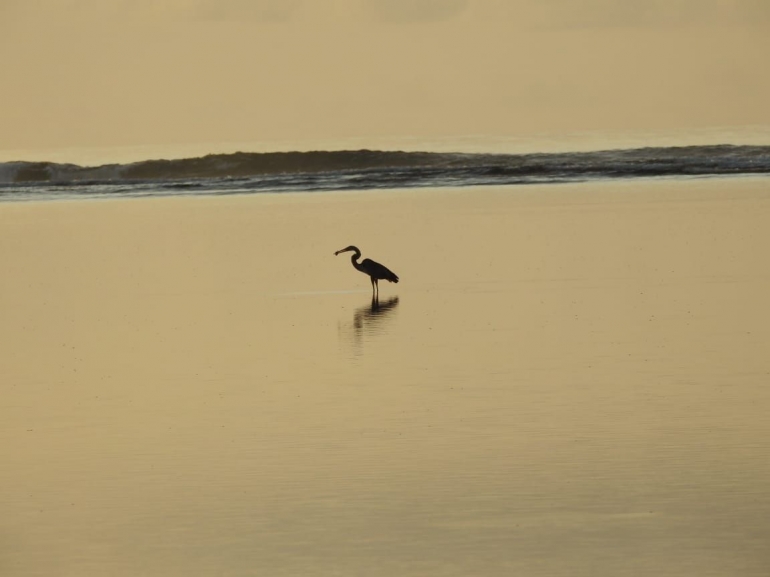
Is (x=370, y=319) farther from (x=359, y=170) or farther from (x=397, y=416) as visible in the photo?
(x=359, y=170)

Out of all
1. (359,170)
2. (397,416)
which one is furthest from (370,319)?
(359,170)

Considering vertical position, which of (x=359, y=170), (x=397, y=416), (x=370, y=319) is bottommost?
(x=359, y=170)

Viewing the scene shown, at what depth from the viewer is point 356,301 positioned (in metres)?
18.6

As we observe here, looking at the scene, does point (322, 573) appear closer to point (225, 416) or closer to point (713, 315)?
point (225, 416)

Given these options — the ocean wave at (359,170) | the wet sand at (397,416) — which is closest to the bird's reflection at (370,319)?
the wet sand at (397,416)

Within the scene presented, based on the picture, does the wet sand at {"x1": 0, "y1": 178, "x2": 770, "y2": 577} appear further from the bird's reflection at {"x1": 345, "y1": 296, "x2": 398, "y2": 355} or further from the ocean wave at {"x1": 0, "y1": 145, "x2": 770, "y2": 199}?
the ocean wave at {"x1": 0, "y1": 145, "x2": 770, "y2": 199}

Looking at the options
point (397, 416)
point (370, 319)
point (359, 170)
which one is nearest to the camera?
point (397, 416)

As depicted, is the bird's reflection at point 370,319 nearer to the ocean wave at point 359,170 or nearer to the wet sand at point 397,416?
the wet sand at point 397,416

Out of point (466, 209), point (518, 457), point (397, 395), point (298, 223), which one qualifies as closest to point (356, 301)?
point (397, 395)

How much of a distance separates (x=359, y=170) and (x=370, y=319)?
5423cm

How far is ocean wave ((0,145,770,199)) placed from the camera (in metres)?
53.8

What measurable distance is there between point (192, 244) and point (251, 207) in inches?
556

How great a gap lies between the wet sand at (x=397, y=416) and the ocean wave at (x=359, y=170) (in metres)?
31.2

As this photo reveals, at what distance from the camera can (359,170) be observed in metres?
70.4
